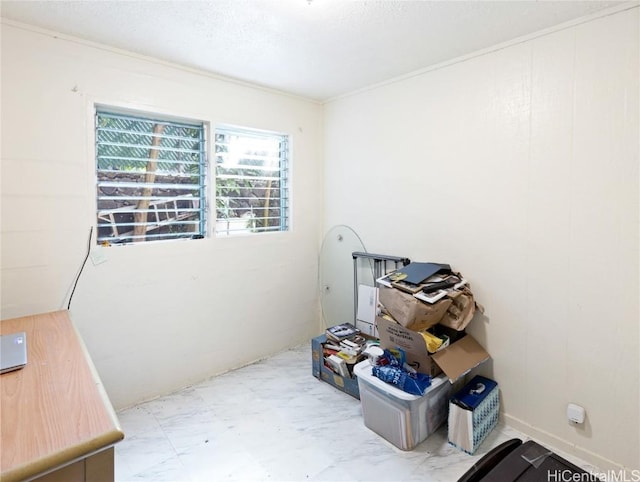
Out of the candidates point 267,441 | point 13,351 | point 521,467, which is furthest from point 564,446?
point 13,351

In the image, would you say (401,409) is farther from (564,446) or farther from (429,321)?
(564,446)

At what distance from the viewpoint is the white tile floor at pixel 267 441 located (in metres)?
1.79

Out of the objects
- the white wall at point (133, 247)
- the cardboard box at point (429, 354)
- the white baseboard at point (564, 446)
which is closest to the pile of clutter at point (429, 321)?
the cardboard box at point (429, 354)

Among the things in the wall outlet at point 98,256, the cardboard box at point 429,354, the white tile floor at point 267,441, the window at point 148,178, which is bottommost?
the white tile floor at point 267,441

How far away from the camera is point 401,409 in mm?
1922

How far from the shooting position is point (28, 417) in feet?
3.12

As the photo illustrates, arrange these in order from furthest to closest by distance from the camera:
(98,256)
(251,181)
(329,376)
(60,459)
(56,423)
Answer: (251,181) → (329,376) → (98,256) → (56,423) → (60,459)

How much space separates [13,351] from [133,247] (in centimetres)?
102

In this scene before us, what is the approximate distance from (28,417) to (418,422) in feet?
5.74

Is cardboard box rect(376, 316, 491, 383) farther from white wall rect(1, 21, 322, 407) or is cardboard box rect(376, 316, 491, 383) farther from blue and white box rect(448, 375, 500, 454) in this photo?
white wall rect(1, 21, 322, 407)

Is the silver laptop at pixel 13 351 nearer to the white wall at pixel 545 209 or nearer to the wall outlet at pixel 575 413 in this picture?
the white wall at pixel 545 209

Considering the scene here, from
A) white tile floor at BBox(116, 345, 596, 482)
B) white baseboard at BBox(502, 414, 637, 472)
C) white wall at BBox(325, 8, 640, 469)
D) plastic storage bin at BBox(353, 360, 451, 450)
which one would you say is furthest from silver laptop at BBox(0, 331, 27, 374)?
white baseboard at BBox(502, 414, 637, 472)

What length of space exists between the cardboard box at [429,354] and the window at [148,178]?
1569mm

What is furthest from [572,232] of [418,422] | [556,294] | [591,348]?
[418,422]
